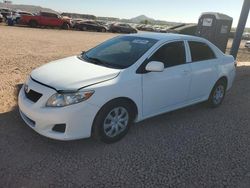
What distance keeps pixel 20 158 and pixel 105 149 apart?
3.71 ft

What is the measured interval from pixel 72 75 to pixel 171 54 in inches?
71.6

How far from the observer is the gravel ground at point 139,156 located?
3.34 meters

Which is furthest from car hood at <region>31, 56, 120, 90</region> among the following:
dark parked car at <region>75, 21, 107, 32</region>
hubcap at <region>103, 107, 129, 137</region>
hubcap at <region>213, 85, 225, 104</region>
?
dark parked car at <region>75, 21, 107, 32</region>

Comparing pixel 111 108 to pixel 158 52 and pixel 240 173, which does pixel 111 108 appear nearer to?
pixel 158 52

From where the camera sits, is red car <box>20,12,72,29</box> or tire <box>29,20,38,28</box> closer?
red car <box>20,12,72,29</box>

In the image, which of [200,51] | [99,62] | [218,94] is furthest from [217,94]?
[99,62]

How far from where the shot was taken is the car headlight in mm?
3629

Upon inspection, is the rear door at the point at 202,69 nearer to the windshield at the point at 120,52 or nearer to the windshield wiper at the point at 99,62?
the windshield at the point at 120,52

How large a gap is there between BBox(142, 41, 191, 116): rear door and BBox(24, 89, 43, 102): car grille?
1.53m

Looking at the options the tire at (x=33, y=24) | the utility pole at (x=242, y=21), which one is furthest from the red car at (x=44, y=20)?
the utility pole at (x=242, y=21)

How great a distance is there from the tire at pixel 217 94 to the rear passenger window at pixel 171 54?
4.43 feet

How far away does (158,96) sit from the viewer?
4.57 metres

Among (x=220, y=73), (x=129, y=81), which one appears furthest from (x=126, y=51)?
(x=220, y=73)

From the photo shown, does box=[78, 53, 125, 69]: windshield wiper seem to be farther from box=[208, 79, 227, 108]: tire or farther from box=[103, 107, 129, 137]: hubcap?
box=[208, 79, 227, 108]: tire
